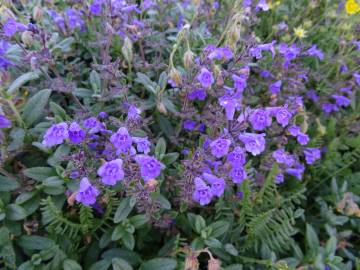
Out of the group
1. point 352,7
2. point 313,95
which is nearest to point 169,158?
point 313,95

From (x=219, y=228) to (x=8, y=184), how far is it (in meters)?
1.02

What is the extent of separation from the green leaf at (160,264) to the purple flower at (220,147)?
559 millimetres

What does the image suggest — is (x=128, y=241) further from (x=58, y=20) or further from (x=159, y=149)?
(x=58, y=20)

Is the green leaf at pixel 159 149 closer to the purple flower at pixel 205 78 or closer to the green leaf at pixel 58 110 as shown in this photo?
the purple flower at pixel 205 78

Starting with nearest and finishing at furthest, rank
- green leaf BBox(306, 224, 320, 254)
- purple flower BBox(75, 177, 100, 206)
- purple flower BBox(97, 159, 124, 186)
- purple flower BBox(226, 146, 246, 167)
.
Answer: purple flower BBox(97, 159, 124, 186)
purple flower BBox(75, 177, 100, 206)
purple flower BBox(226, 146, 246, 167)
green leaf BBox(306, 224, 320, 254)

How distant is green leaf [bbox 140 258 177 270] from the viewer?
5.68 feet

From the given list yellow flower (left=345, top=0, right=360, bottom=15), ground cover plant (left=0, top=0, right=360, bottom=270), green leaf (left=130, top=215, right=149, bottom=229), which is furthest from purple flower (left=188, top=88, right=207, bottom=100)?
yellow flower (left=345, top=0, right=360, bottom=15)

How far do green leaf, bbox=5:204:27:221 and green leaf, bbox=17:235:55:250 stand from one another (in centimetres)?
13

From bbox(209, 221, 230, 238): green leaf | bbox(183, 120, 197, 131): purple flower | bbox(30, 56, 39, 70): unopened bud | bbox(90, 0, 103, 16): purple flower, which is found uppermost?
bbox(90, 0, 103, 16): purple flower

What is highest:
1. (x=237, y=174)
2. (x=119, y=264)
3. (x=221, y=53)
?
(x=221, y=53)

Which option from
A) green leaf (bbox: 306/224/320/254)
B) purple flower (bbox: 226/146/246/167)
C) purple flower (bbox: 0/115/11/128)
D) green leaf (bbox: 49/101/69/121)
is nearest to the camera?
purple flower (bbox: 226/146/246/167)

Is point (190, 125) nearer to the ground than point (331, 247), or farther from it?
farther from it

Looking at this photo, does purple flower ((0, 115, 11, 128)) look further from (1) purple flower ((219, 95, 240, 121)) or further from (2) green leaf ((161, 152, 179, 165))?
(1) purple flower ((219, 95, 240, 121))

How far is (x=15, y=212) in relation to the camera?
1.69 metres
